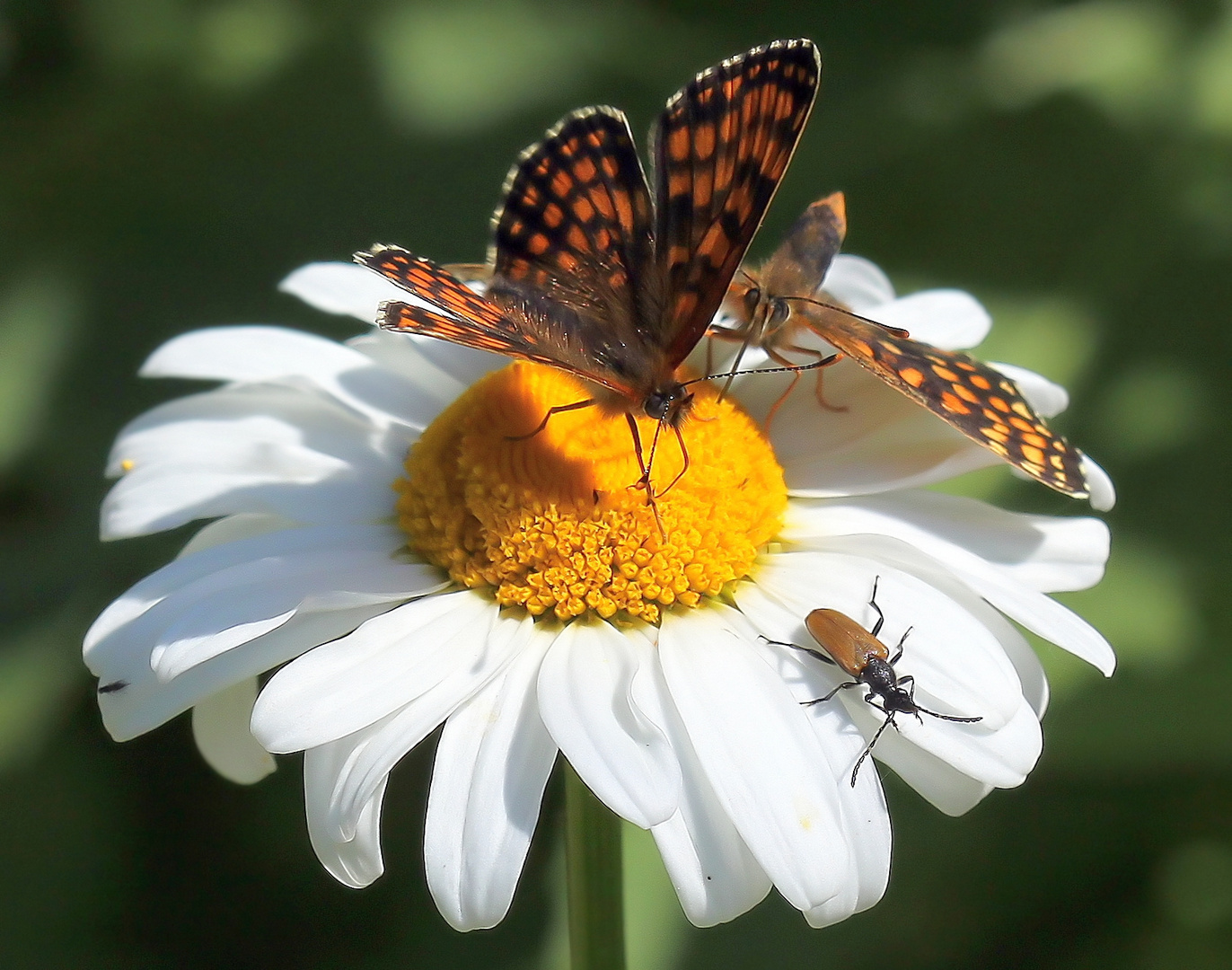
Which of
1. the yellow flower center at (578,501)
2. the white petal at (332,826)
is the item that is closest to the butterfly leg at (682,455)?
the yellow flower center at (578,501)

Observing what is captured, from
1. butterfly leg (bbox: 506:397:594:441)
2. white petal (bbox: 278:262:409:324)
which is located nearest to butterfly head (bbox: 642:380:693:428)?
butterfly leg (bbox: 506:397:594:441)

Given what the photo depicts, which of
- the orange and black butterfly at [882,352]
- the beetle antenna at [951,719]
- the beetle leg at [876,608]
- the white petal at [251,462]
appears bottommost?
the white petal at [251,462]

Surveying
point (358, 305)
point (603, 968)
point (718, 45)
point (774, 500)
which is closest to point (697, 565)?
point (774, 500)

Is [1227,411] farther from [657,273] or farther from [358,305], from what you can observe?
[358,305]

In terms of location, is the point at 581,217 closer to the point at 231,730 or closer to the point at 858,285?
the point at 858,285

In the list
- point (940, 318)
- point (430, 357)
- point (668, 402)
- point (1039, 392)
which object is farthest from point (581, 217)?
point (1039, 392)

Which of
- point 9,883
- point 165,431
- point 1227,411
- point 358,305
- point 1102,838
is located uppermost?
point 1227,411

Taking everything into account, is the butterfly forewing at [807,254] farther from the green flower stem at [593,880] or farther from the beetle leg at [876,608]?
the green flower stem at [593,880]
